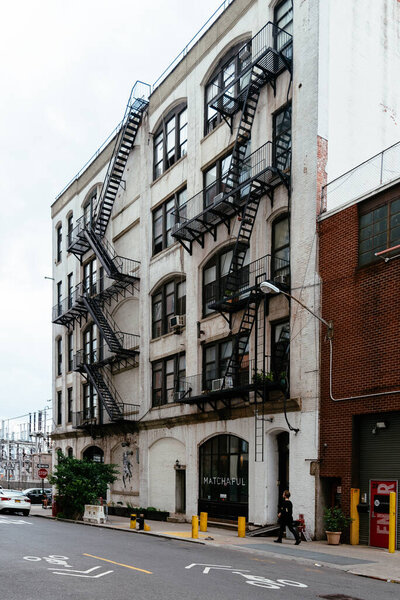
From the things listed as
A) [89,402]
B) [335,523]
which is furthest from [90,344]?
[335,523]

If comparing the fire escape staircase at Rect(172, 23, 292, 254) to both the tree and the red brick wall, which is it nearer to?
the red brick wall

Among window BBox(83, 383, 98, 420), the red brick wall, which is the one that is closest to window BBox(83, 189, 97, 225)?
window BBox(83, 383, 98, 420)

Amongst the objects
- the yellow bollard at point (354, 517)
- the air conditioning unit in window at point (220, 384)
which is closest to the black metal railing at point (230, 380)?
the air conditioning unit in window at point (220, 384)

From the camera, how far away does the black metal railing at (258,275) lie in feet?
79.8

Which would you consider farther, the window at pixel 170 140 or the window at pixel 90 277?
the window at pixel 90 277

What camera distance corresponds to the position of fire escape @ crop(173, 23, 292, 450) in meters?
24.9

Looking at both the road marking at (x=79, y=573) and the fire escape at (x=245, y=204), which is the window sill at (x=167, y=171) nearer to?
the fire escape at (x=245, y=204)

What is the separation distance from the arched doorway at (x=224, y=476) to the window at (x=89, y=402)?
1394 cm

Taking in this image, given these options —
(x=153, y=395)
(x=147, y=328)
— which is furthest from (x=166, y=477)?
(x=147, y=328)

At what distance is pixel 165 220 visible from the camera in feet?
112

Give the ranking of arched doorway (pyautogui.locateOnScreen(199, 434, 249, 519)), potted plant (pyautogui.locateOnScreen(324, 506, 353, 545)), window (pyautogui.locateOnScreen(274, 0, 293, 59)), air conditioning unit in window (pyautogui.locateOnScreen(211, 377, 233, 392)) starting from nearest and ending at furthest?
potted plant (pyautogui.locateOnScreen(324, 506, 353, 545)) → window (pyautogui.locateOnScreen(274, 0, 293, 59)) → arched doorway (pyautogui.locateOnScreen(199, 434, 249, 519)) → air conditioning unit in window (pyautogui.locateOnScreen(211, 377, 233, 392))

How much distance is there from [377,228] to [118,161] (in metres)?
21.6

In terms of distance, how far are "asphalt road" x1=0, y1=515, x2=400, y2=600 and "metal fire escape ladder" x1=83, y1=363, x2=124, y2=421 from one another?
16981 millimetres

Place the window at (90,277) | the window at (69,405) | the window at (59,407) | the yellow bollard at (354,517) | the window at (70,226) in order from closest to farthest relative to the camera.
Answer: the yellow bollard at (354,517)
the window at (90,277)
the window at (69,405)
the window at (70,226)
the window at (59,407)
